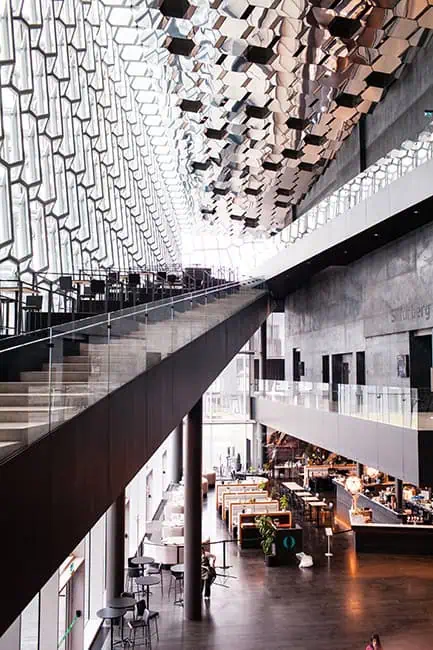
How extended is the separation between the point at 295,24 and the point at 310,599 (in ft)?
41.4

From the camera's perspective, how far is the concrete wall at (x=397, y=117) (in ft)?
54.1

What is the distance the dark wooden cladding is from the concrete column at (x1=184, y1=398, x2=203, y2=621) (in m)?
5.94

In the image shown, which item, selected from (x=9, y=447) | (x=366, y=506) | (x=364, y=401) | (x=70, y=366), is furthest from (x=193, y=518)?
(x=9, y=447)

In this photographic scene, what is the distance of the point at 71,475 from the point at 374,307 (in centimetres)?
1764

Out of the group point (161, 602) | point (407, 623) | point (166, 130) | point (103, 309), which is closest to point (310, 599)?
point (407, 623)

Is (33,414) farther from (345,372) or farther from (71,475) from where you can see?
(345,372)

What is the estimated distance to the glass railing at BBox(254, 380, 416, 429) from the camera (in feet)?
42.3

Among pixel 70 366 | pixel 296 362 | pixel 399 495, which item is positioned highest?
pixel 296 362

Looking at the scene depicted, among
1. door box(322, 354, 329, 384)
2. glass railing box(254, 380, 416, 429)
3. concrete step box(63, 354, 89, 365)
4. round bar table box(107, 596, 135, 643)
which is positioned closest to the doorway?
glass railing box(254, 380, 416, 429)

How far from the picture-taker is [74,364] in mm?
4816

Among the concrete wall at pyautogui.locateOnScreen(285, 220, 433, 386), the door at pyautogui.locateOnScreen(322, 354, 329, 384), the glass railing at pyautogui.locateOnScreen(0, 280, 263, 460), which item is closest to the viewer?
the glass railing at pyautogui.locateOnScreen(0, 280, 263, 460)

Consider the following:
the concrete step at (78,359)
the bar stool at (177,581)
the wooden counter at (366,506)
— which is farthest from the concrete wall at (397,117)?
the concrete step at (78,359)

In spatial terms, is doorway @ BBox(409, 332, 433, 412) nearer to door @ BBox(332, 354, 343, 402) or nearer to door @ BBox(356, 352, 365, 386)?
door @ BBox(356, 352, 365, 386)

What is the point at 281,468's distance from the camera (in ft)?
109
